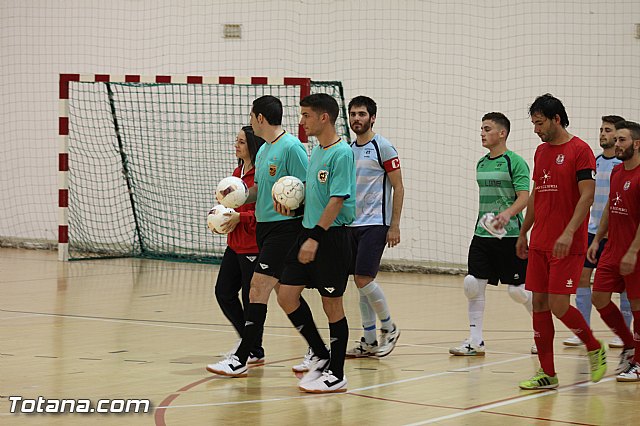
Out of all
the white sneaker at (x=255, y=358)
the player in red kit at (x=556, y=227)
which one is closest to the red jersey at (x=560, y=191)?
the player in red kit at (x=556, y=227)

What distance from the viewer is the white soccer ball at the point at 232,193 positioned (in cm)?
674

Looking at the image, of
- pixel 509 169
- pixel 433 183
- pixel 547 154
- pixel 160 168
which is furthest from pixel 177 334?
pixel 160 168

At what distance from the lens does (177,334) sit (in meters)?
8.38

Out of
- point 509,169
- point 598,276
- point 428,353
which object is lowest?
point 428,353

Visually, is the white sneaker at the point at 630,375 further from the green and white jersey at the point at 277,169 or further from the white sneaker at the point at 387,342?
the green and white jersey at the point at 277,169

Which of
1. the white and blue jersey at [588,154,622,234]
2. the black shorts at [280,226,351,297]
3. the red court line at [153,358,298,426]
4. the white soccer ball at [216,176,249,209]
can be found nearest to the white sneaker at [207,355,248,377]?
the red court line at [153,358,298,426]

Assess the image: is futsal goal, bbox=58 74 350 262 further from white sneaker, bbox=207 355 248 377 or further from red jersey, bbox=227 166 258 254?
white sneaker, bbox=207 355 248 377

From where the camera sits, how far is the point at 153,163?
51.7ft

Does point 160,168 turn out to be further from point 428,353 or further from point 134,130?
point 428,353

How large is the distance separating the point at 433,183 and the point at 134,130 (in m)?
4.80

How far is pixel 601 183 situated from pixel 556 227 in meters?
2.58

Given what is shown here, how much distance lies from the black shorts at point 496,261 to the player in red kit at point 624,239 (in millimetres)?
941

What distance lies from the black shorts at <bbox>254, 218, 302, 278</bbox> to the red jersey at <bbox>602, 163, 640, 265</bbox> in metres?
2.09

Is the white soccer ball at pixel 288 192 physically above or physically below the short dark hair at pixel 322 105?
below
